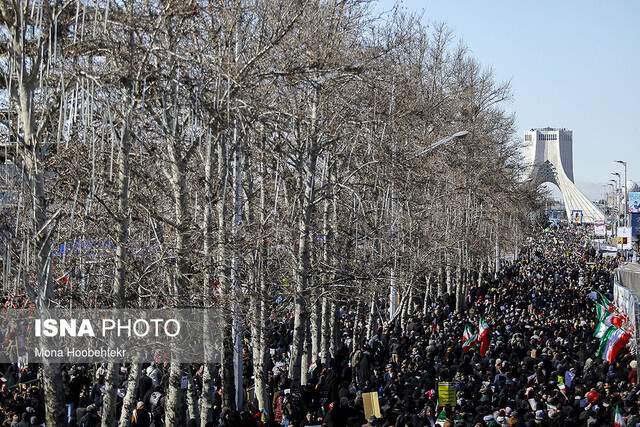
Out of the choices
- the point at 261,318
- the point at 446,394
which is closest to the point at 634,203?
the point at 446,394

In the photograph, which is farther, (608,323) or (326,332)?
(608,323)

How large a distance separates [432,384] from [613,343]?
19.5ft

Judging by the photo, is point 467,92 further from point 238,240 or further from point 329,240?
point 238,240

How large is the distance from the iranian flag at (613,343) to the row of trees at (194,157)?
16.9 ft

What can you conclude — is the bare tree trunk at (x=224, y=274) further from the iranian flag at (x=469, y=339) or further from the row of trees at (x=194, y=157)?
the iranian flag at (x=469, y=339)

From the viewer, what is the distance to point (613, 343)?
25.3 meters

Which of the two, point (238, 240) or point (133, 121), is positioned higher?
point (133, 121)

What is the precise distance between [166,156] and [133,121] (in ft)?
5.57

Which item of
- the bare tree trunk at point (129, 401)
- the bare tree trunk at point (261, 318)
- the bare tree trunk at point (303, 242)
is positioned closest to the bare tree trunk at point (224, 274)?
the bare tree trunk at point (261, 318)

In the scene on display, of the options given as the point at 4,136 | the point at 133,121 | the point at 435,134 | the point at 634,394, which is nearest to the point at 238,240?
the point at 133,121

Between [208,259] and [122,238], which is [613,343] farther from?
[122,238]

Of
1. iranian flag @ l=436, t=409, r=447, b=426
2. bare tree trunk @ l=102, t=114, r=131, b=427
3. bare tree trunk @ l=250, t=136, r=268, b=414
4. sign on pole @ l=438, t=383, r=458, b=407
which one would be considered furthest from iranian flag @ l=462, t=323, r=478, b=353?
bare tree trunk @ l=102, t=114, r=131, b=427

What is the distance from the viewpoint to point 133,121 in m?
13.2

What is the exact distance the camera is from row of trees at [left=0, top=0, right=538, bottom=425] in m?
11.4
